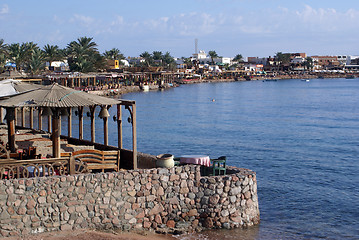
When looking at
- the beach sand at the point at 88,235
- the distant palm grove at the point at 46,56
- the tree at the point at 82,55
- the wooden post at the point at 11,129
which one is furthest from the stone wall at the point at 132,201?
the tree at the point at 82,55

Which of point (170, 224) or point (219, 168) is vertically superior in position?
point (219, 168)

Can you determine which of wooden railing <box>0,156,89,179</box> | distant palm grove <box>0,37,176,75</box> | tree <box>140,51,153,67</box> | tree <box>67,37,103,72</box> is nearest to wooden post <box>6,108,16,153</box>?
wooden railing <box>0,156,89,179</box>

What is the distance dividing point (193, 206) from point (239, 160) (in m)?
14.4

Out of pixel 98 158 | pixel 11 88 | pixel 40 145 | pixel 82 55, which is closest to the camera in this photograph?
pixel 98 158

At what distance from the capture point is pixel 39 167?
493 inches

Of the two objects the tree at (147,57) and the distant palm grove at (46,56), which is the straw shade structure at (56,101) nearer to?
the distant palm grove at (46,56)

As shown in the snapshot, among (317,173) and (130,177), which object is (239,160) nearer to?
(317,173)

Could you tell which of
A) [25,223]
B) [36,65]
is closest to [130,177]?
[25,223]

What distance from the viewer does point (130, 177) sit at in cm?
1254

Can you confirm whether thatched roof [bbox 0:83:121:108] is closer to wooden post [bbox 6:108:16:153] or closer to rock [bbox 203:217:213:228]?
wooden post [bbox 6:108:16:153]

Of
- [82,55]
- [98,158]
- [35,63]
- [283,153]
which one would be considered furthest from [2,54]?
[98,158]

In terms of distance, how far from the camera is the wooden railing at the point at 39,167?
12.0 metres

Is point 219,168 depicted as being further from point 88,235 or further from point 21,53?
point 21,53

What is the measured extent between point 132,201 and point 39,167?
100 inches
